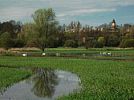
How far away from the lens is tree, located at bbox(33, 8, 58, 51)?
96.6 meters

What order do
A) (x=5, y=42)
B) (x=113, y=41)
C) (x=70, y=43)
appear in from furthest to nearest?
(x=113, y=41) < (x=70, y=43) < (x=5, y=42)

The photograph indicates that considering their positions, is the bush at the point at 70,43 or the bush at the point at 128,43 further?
the bush at the point at 70,43

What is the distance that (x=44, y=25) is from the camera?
9675 cm

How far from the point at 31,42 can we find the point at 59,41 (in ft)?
73.1

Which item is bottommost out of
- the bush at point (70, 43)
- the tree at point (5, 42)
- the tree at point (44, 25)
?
the bush at point (70, 43)

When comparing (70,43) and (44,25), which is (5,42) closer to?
(44,25)

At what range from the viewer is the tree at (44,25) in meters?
96.6

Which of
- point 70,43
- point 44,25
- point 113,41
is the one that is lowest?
point 70,43

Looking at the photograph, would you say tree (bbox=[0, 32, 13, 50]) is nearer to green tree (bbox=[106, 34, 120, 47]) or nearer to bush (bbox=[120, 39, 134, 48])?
bush (bbox=[120, 39, 134, 48])

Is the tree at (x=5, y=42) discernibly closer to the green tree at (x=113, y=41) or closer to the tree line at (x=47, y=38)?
the tree line at (x=47, y=38)

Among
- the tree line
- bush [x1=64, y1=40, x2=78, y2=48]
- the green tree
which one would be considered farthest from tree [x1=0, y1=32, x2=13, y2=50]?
the green tree

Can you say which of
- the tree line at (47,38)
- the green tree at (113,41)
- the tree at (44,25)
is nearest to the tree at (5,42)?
the tree line at (47,38)

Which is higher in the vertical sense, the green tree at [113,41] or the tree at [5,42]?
the tree at [5,42]

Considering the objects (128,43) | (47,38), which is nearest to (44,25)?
(47,38)
